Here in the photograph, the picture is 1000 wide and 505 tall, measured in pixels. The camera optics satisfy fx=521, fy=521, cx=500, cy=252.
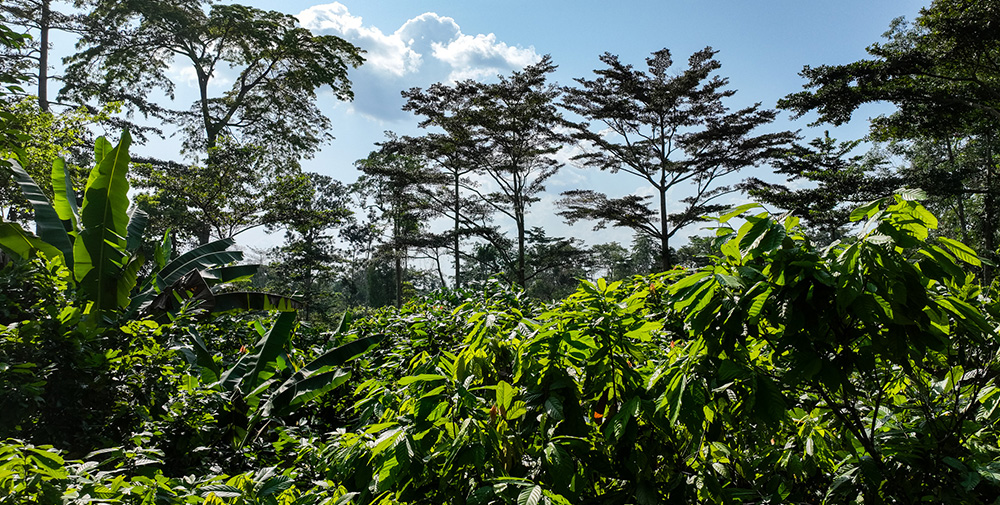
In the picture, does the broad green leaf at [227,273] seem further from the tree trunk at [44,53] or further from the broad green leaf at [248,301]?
the tree trunk at [44,53]

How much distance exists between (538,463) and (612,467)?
0.24 metres

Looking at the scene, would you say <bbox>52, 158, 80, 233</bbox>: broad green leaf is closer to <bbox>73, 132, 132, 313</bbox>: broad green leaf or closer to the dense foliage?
<bbox>73, 132, 132, 313</bbox>: broad green leaf

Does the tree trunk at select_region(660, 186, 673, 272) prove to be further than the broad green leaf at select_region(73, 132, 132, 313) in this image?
Yes

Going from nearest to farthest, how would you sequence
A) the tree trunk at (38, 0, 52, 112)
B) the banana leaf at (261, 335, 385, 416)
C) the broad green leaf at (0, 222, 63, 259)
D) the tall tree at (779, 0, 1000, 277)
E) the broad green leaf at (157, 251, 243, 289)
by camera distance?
the banana leaf at (261, 335, 385, 416)
the broad green leaf at (0, 222, 63, 259)
the broad green leaf at (157, 251, 243, 289)
the tall tree at (779, 0, 1000, 277)
the tree trunk at (38, 0, 52, 112)

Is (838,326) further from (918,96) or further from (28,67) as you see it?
(28,67)

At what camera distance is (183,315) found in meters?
3.85

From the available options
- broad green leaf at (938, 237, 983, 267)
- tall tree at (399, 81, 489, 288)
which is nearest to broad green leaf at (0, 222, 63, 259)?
broad green leaf at (938, 237, 983, 267)

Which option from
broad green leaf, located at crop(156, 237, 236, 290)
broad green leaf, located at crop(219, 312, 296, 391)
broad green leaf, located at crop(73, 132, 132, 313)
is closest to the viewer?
broad green leaf, located at crop(219, 312, 296, 391)

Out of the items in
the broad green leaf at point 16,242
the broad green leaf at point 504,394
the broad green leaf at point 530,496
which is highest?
the broad green leaf at point 16,242

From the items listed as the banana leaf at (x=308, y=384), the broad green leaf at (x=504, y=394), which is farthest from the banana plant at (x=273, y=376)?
A: the broad green leaf at (x=504, y=394)

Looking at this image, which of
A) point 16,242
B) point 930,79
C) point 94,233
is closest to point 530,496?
point 94,233

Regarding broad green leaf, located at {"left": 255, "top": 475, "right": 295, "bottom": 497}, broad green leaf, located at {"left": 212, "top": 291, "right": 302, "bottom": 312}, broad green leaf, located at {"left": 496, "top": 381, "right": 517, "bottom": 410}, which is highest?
broad green leaf, located at {"left": 212, "top": 291, "right": 302, "bottom": 312}

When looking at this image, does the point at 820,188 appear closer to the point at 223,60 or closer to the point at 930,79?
the point at 930,79

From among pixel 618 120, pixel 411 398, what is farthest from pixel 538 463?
pixel 618 120
